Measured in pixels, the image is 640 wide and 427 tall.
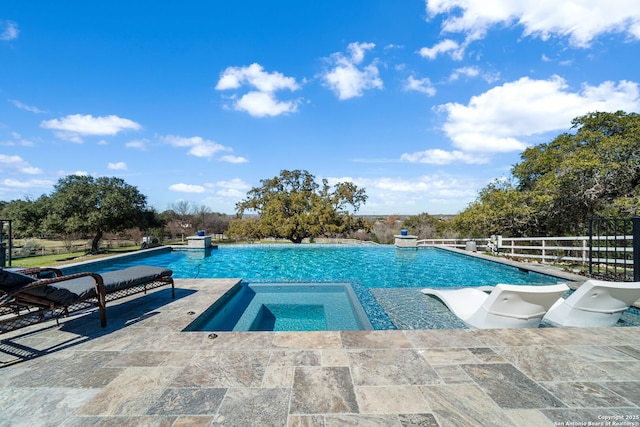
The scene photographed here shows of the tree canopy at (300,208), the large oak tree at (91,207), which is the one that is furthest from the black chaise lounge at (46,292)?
the large oak tree at (91,207)

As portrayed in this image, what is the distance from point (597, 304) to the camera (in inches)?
139

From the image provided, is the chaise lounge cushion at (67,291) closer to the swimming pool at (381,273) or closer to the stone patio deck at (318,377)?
the stone patio deck at (318,377)

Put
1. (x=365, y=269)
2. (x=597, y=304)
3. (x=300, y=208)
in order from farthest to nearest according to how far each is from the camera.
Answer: (x=300, y=208), (x=365, y=269), (x=597, y=304)

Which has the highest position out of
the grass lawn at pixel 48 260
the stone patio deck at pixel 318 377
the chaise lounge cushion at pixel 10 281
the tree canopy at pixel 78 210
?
the tree canopy at pixel 78 210

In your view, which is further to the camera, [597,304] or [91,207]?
[91,207]

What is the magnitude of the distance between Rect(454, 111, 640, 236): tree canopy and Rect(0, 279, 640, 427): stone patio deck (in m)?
11.5

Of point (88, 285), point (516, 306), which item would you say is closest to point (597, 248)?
point (516, 306)

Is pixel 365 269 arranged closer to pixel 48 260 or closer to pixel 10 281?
pixel 10 281

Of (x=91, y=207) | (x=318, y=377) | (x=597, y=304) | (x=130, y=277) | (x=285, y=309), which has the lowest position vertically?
(x=285, y=309)

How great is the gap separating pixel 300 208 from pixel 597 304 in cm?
1824

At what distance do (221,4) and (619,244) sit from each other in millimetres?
15461

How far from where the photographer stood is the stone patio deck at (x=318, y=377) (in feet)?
5.73

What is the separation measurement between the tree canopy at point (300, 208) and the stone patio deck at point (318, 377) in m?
17.2

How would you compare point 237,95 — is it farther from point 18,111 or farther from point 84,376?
point 84,376
